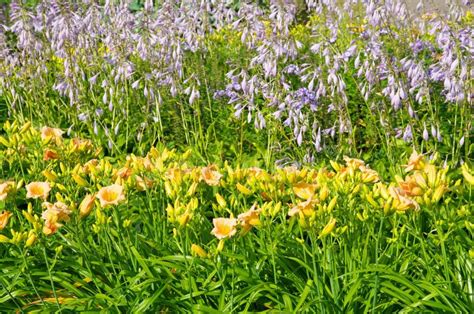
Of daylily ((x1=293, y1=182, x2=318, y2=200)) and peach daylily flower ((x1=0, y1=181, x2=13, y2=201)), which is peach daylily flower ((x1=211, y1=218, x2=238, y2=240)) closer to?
daylily ((x1=293, y1=182, x2=318, y2=200))

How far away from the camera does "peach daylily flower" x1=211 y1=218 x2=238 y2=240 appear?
8.77ft

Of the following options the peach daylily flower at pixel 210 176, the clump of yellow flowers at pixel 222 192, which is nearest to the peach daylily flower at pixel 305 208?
the clump of yellow flowers at pixel 222 192

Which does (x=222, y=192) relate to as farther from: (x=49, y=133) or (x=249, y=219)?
(x=249, y=219)

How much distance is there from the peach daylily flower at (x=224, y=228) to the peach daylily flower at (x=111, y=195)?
1.41 ft

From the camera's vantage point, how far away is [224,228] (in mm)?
2697

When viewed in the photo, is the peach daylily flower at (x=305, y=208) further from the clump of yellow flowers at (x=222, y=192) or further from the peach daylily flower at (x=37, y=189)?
the peach daylily flower at (x=37, y=189)

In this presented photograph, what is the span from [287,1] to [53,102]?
2449mm

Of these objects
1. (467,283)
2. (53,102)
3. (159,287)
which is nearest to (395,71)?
(467,283)

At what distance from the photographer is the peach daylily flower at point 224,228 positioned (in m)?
2.67

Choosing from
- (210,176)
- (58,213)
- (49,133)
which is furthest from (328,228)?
(49,133)

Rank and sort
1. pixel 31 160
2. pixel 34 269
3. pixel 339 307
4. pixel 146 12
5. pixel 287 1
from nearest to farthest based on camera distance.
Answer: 1. pixel 339 307
2. pixel 34 269
3. pixel 31 160
4. pixel 287 1
5. pixel 146 12

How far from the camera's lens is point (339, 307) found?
2670mm

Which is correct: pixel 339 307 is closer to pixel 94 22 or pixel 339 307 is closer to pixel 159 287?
pixel 159 287

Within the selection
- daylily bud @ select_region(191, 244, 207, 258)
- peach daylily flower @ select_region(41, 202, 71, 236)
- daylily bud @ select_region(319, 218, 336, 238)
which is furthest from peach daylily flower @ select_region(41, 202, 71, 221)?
daylily bud @ select_region(319, 218, 336, 238)
